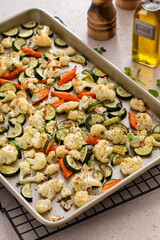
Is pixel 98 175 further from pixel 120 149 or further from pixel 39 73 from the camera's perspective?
pixel 39 73

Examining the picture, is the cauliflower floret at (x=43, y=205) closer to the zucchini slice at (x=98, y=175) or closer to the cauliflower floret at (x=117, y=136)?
the zucchini slice at (x=98, y=175)

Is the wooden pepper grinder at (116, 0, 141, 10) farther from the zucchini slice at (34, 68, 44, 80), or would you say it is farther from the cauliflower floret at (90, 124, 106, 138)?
the cauliflower floret at (90, 124, 106, 138)

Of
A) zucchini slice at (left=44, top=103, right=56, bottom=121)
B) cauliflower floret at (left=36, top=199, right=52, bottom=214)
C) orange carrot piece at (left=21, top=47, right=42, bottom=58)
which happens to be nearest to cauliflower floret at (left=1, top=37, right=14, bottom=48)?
orange carrot piece at (left=21, top=47, right=42, bottom=58)

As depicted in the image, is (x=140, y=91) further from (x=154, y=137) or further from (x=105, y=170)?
(x=105, y=170)

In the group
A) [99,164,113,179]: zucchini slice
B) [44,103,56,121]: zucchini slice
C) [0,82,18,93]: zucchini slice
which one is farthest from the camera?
[0,82,18,93]: zucchini slice

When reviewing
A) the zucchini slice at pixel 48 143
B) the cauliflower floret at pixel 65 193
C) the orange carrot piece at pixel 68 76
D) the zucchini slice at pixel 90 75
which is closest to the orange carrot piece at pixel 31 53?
the orange carrot piece at pixel 68 76
